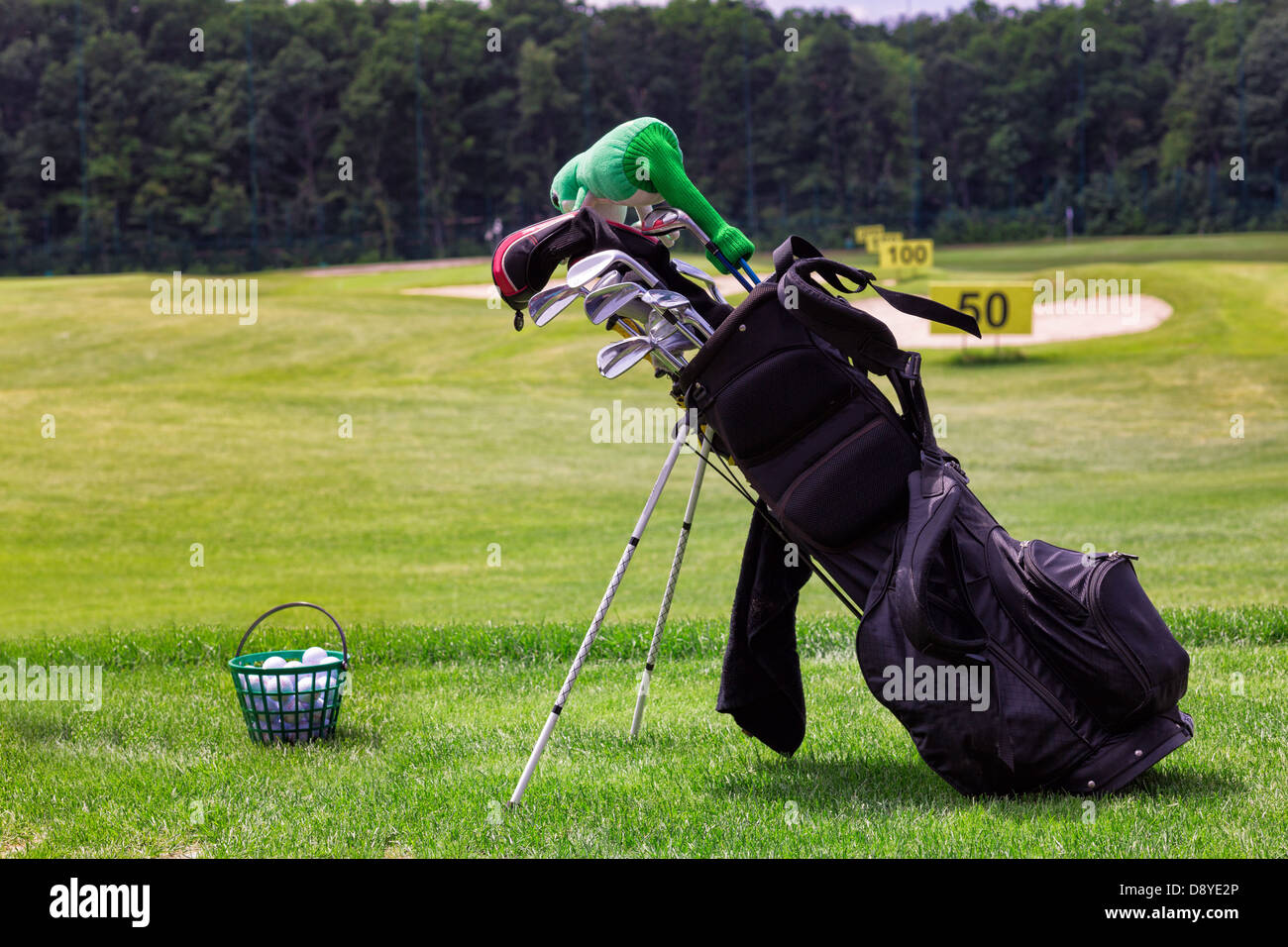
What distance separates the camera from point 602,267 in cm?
423

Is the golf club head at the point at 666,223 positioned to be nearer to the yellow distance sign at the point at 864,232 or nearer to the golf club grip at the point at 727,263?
the golf club grip at the point at 727,263

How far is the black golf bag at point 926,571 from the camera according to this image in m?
3.94

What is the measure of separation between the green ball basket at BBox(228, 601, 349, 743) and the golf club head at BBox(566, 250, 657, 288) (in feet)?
6.00

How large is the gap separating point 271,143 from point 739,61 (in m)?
25.7

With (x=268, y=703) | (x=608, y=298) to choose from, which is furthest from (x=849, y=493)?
(x=268, y=703)

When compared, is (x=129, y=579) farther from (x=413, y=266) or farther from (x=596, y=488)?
(x=413, y=266)

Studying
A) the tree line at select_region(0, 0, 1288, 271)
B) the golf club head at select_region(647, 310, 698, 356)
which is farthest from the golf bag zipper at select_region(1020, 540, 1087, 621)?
the tree line at select_region(0, 0, 1288, 271)

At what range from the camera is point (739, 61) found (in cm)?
6994

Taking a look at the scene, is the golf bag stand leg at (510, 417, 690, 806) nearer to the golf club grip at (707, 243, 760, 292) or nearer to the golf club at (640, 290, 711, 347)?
the golf club at (640, 290, 711, 347)

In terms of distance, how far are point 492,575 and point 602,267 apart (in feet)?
25.1

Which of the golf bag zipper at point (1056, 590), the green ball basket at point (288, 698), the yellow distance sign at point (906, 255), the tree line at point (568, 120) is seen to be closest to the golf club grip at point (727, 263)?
the golf bag zipper at point (1056, 590)

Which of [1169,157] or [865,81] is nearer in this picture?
[1169,157]

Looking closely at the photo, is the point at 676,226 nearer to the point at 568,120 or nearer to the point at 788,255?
the point at 788,255
